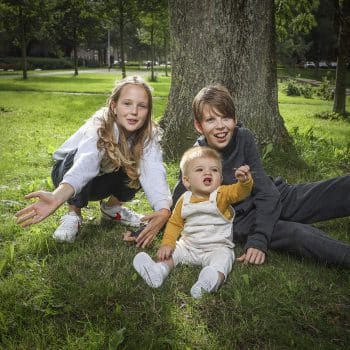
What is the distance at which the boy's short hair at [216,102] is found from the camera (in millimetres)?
3186

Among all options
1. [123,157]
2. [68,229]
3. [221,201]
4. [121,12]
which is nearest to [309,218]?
[221,201]

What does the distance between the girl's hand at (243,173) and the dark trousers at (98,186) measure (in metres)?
1.28

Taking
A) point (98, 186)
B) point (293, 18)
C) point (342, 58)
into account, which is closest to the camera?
point (98, 186)

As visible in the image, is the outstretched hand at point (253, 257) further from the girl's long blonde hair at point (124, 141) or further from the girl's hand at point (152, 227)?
the girl's long blonde hair at point (124, 141)

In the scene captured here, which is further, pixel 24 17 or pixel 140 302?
pixel 24 17

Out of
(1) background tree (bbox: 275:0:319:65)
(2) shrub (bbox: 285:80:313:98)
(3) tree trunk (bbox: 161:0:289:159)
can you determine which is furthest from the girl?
(2) shrub (bbox: 285:80:313:98)

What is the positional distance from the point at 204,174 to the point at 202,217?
304 mm

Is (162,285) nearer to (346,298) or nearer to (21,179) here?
(346,298)

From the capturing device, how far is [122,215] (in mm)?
3791

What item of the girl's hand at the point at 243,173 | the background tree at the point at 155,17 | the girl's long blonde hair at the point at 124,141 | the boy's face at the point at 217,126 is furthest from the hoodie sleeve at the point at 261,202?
the background tree at the point at 155,17

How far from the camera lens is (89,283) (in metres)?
2.61

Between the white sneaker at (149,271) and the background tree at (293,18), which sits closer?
the white sneaker at (149,271)

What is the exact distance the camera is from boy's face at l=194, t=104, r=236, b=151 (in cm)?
321

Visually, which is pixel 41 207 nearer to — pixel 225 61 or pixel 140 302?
pixel 140 302
